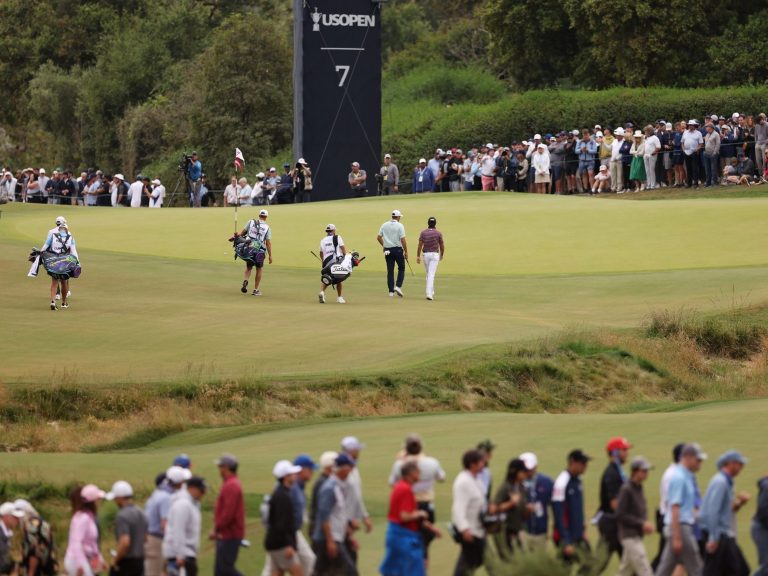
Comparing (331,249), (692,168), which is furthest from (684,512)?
(692,168)

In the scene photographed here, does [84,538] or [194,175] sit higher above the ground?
[194,175]

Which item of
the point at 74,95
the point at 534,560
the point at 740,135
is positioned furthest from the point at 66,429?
the point at 74,95

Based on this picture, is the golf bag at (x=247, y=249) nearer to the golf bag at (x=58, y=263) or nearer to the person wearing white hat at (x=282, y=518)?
the golf bag at (x=58, y=263)

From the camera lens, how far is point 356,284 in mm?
42094

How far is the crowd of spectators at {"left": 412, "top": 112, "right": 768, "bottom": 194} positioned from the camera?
171ft

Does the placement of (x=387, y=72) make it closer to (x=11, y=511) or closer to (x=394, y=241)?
(x=394, y=241)

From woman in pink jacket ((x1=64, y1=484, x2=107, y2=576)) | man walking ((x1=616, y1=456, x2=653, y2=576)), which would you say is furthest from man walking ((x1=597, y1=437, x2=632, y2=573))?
woman in pink jacket ((x1=64, y1=484, x2=107, y2=576))

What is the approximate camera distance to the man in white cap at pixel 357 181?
195ft

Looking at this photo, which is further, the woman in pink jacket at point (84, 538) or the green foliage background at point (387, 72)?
the green foliage background at point (387, 72)

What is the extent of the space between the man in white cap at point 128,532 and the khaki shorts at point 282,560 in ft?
4.26

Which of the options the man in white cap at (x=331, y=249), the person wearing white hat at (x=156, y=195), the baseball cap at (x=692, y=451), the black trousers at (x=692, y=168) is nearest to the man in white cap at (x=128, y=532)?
the baseball cap at (x=692, y=451)

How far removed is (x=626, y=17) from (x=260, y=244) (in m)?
33.2

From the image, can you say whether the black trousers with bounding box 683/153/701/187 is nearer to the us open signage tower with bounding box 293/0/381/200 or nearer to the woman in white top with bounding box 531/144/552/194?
the woman in white top with bounding box 531/144/552/194

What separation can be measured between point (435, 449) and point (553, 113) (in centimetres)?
4381
